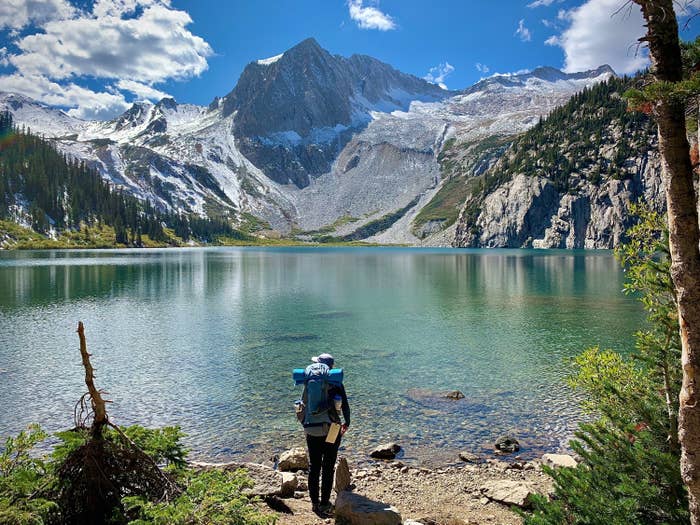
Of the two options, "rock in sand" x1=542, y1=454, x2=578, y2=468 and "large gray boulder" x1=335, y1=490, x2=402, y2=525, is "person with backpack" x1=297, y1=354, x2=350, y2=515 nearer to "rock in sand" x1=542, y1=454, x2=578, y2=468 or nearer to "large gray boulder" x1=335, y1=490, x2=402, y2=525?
"large gray boulder" x1=335, y1=490, x2=402, y2=525

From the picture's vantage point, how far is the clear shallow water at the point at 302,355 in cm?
2376

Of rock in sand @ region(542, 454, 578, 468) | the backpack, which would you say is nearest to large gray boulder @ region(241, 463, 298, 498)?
the backpack

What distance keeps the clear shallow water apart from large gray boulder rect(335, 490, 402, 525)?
843 centimetres

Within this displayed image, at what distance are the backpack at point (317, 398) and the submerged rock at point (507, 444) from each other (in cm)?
1150

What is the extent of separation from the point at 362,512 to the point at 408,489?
5.18m

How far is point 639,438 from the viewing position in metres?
8.97

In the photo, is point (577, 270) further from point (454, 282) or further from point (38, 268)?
point (38, 268)

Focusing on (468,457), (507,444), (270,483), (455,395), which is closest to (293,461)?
(270,483)

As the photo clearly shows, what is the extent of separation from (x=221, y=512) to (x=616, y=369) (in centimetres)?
891

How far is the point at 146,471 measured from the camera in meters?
8.48

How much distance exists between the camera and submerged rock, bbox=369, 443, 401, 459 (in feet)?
65.7

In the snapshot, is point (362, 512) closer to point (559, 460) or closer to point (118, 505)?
point (118, 505)

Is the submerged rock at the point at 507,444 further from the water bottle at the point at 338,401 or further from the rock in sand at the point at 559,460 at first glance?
the water bottle at the point at 338,401

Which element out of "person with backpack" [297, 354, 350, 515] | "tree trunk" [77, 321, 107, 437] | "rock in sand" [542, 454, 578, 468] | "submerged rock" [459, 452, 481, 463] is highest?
"tree trunk" [77, 321, 107, 437]
